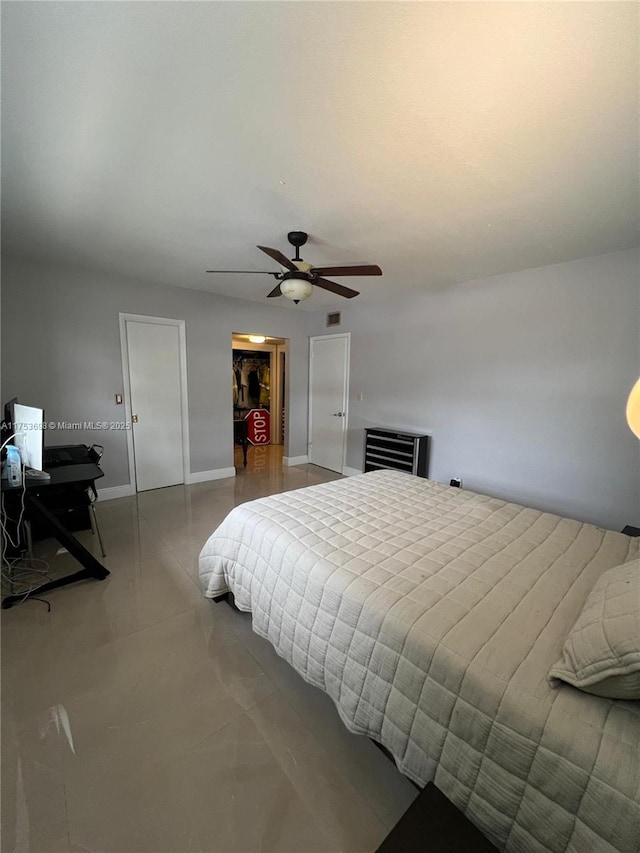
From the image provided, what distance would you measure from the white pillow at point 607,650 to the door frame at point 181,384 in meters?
4.25

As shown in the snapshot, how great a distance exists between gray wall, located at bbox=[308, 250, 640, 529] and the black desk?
333cm

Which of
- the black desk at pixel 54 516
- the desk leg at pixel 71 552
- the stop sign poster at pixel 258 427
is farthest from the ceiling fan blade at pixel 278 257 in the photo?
the stop sign poster at pixel 258 427

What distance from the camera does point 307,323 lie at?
5363mm

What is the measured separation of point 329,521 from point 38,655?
1.68 meters

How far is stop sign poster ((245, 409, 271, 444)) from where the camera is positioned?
6.93m

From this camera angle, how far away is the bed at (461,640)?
2.64ft

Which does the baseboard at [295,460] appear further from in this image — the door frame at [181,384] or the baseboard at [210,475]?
the door frame at [181,384]

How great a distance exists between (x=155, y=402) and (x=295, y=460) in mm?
2365

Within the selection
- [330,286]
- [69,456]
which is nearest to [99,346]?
[69,456]

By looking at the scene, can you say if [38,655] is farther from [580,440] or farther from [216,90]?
[580,440]

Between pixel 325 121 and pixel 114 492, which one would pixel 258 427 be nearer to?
pixel 114 492

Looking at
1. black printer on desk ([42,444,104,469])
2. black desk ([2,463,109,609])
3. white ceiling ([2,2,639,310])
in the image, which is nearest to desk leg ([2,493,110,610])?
black desk ([2,463,109,609])

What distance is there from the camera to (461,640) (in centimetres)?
108

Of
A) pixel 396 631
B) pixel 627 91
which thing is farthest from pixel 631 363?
pixel 396 631
